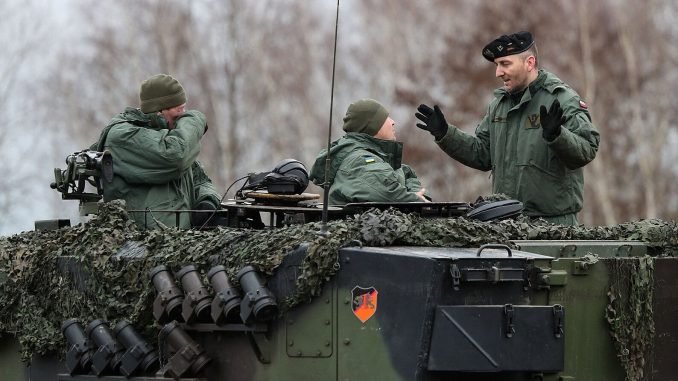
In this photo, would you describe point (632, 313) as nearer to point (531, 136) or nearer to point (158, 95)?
point (531, 136)

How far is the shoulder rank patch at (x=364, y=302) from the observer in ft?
29.6

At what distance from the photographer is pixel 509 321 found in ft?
29.1

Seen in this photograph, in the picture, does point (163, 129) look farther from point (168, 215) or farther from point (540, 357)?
point (540, 357)

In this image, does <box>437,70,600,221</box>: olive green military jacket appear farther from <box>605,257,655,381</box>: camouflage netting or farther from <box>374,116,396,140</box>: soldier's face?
<box>605,257,655,381</box>: camouflage netting

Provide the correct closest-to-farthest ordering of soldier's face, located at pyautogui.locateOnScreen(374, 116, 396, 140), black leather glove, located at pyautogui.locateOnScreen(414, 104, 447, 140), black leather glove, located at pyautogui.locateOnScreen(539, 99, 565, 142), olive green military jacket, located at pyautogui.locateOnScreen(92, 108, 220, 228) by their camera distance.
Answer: black leather glove, located at pyautogui.locateOnScreen(539, 99, 565, 142)
olive green military jacket, located at pyautogui.locateOnScreen(92, 108, 220, 228)
soldier's face, located at pyautogui.locateOnScreen(374, 116, 396, 140)
black leather glove, located at pyautogui.locateOnScreen(414, 104, 447, 140)

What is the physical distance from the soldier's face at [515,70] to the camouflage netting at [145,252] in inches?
67.4

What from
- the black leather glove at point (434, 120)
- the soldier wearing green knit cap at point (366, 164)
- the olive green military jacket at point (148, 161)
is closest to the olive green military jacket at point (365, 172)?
the soldier wearing green knit cap at point (366, 164)

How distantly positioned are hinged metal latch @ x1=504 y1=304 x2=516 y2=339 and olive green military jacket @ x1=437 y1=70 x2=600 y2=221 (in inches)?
116

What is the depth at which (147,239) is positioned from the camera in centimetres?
1037

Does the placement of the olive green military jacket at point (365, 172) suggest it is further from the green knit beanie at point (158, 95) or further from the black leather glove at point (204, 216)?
the green knit beanie at point (158, 95)

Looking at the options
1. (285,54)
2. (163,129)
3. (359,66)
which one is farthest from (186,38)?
(163,129)

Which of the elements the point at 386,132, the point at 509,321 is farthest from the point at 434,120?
the point at 509,321

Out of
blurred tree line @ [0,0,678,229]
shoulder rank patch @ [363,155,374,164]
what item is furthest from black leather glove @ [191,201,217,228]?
blurred tree line @ [0,0,678,229]

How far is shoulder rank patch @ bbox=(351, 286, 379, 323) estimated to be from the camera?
355 inches
